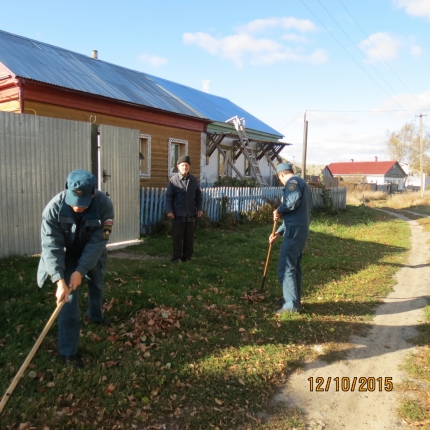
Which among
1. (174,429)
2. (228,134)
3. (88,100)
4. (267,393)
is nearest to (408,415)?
(267,393)

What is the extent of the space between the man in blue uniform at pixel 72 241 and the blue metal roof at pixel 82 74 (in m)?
7.84

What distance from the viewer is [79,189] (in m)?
3.16

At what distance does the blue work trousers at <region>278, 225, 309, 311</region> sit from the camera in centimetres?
502

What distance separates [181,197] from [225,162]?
11675mm

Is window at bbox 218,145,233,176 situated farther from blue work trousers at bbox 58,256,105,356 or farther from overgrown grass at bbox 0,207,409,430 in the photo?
blue work trousers at bbox 58,256,105,356

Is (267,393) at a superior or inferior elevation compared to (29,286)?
inferior

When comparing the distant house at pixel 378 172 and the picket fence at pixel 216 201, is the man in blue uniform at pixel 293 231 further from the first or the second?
the distant house at pixel 378 172

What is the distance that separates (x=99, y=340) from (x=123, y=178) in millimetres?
5098

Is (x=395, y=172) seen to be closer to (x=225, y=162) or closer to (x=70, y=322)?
(x=225, y=162)

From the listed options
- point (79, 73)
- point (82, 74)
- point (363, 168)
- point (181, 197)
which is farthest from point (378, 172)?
point (181, 197)

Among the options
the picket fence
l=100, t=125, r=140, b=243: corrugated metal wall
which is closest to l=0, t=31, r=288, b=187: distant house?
l=100, t=125, r=140, b=243: corrugated metal wall

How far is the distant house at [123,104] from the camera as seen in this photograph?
10086 millimetres

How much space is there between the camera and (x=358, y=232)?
540 inches

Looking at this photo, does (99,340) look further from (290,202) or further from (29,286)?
(290,202)
